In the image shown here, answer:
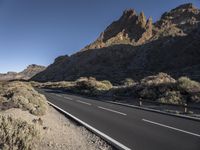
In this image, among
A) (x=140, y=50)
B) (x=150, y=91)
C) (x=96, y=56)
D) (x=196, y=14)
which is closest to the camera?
(x=150, y=91)

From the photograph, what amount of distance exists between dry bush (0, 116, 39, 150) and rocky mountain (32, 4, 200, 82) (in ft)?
137

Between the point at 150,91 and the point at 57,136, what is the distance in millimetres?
18877

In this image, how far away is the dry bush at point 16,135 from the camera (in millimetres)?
6512

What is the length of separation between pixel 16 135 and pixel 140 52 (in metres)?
90.6

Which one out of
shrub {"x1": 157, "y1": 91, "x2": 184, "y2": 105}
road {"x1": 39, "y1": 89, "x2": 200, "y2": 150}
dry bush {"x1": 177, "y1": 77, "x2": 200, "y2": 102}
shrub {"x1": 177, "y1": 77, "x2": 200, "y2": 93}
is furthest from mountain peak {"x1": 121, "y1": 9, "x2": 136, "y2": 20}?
road {"x1": 39, "y1": 89, "x2": 200, "y2": 150}

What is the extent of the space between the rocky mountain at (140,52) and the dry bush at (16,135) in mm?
41765

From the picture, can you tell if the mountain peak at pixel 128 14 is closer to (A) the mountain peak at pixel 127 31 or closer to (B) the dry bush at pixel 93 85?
(A) the mountain peak at pixel 127 31

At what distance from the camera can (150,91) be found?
1086 inches

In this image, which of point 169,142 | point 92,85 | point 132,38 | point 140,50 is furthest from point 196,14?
point 169,142

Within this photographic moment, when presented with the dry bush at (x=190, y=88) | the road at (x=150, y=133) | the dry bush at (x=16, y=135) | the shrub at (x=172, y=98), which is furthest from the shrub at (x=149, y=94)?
the dry bush at (x=16, y=135)

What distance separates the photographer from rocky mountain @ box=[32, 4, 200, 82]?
250ft

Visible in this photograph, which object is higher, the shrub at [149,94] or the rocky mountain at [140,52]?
the rocky mountain at [140,52]

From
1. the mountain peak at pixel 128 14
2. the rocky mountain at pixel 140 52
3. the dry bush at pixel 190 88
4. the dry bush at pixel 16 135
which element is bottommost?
the dry bush at pixel 16 135

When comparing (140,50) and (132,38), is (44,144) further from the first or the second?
(132,38)
